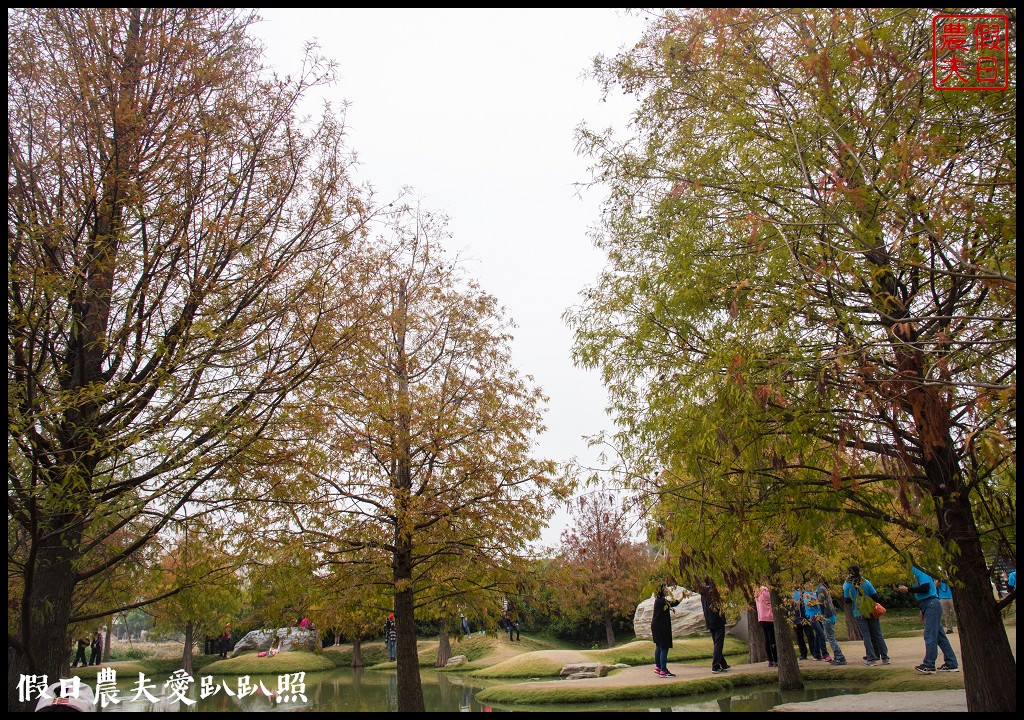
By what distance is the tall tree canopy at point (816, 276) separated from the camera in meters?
4.48

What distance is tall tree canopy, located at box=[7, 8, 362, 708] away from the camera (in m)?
4.77

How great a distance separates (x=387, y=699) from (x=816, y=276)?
41.4ft

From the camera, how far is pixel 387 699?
13.9 meters

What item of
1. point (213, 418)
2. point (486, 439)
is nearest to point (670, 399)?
point (213, 418)

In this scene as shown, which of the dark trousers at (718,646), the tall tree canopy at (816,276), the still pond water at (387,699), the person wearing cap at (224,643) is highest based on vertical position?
the tall tree canopy at (816,276)

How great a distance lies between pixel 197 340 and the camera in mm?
5488

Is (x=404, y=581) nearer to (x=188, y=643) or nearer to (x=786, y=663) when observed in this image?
(x=786, y=663)

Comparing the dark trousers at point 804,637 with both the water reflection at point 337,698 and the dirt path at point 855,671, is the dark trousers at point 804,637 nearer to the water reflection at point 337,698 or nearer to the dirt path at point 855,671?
the dirt path at point 855,671

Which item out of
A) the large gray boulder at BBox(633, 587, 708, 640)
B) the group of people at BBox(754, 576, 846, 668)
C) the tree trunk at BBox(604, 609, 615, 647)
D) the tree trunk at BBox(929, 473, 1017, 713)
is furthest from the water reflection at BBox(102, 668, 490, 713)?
the tree trunk at BBox(604, 609, 615, 647)

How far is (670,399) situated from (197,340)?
13.8ft

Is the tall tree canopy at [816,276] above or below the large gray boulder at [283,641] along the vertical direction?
above

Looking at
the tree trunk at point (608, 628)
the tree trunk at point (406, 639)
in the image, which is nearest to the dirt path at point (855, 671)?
the tree trunk at point (406, 639)
